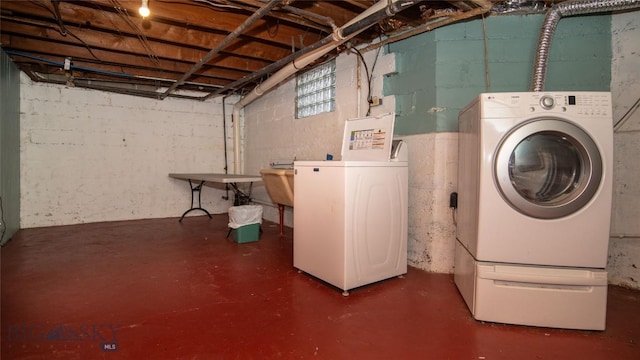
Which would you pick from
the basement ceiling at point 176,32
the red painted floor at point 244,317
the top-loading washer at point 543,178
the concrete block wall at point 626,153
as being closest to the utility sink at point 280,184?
the red painted floor at point 244,317

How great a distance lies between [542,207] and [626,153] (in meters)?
1.21

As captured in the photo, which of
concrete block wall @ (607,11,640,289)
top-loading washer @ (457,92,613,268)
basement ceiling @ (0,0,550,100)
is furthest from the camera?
basement ceiling @ (0,0,550,100)

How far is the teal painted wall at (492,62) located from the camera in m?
2.35

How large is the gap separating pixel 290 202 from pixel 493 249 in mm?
2198

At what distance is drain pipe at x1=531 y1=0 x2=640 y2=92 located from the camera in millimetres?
2084

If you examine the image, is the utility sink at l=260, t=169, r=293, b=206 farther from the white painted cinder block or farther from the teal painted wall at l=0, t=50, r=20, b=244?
the teal painted wall at l=0, t=50, r=20, b=244

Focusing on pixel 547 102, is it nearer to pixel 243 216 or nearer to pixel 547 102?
pixel 547 102

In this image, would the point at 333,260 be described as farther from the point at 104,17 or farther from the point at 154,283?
the point at 104,17

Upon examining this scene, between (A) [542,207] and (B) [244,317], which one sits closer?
(A) [542,207]

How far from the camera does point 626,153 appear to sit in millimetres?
2266

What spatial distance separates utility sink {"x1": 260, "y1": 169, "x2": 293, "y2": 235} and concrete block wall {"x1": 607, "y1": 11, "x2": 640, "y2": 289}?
8.91 feet

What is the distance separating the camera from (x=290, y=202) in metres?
3.53

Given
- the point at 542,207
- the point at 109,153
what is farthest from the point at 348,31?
the point at 109,153

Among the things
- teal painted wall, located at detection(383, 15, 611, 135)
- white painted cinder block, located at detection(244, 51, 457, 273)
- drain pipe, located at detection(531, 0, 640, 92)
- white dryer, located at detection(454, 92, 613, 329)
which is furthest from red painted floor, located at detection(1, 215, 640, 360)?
drain pipe, located at detection(531, 0, 640, 92)
